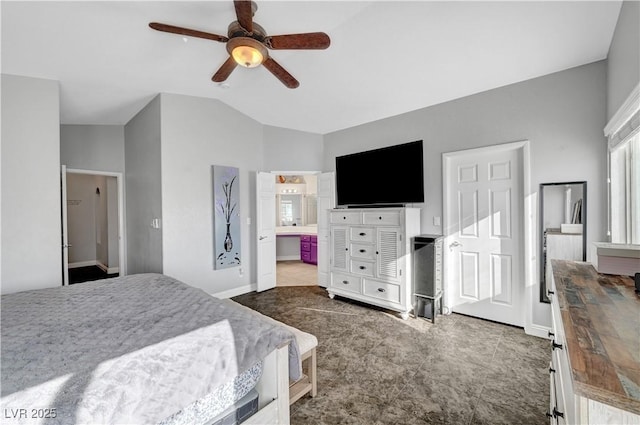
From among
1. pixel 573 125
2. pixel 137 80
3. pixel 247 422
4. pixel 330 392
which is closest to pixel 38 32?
pixel 137 80

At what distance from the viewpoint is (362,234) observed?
3576 mm

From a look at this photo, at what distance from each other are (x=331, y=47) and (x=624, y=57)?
219 cm

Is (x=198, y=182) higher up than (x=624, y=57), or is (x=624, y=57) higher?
(x=624, y=57)

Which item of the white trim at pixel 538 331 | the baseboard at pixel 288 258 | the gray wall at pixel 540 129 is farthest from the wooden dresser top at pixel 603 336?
the baseboard at pixel 288 258

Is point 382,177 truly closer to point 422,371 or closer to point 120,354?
point 422,371

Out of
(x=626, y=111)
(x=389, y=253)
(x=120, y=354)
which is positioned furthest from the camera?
(x=389, y=253)

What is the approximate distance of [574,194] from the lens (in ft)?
8.05

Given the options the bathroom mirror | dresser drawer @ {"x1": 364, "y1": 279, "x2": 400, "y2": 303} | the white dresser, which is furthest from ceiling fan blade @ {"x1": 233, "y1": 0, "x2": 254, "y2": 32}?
the bathroom mirror

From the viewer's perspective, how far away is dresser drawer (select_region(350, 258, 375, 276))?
11.5 feet

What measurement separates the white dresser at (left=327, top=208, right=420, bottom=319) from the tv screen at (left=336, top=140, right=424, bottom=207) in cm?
33

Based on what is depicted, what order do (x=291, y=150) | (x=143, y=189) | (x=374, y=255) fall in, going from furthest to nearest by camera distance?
1. (x=291, y=150)
2. (x=143, y=189)
3. (x=374, y=255)

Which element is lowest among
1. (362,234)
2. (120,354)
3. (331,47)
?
(120,354)

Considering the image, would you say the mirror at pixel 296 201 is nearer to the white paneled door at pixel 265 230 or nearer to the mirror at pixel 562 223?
the white paneled door at pixel 265 230

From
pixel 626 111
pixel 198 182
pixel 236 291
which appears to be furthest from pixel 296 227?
pixel 626 111
